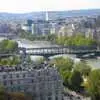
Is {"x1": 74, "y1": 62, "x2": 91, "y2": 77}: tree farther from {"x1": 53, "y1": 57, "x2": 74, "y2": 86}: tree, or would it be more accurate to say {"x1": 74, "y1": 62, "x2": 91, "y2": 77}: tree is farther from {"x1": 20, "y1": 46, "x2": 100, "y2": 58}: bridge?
{"x1": 20, "y1": 46, "x2": 100, "y2": 58}: bridge

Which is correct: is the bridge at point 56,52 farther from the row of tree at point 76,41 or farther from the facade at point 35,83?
the facade at point 35,83

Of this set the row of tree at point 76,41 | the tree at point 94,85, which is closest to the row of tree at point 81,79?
the tree at point 94,85

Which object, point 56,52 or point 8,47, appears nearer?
point 56,52

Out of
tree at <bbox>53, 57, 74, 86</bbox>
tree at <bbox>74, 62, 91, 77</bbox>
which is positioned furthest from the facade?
tree at <bbox>74, 62, 91, 77</bbox>

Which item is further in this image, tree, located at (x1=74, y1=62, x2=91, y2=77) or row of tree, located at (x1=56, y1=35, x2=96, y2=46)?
row of tree, located at (x1=56, y1=35, x2=96, y2=46)

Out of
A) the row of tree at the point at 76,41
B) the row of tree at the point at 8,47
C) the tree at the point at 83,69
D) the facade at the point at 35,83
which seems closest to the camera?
the facade at the point at 35,83

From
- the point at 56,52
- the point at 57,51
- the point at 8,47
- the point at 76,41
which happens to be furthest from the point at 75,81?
the point at 76,41

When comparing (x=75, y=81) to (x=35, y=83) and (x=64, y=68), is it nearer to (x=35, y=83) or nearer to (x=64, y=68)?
(x=64, y=68)
